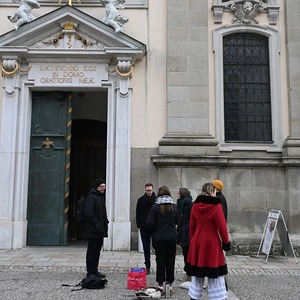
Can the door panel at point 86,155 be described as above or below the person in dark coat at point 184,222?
above

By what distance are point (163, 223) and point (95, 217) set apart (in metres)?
1.29

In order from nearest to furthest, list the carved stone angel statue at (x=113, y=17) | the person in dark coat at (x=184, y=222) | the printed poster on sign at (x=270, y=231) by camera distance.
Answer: the person in dark coat at (x=184, y=222) < the printed poster on sign at (x=270, y=231) < the carved stone angel statue at (x=113, y=17)

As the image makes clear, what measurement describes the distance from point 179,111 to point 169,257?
519 centimetres

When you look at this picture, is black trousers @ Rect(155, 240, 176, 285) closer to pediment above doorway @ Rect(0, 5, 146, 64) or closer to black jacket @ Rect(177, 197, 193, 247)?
black jacket @ Rect(177, 197, 193, 247)

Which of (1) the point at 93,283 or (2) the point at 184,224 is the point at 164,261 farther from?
(1) the point at 93,283

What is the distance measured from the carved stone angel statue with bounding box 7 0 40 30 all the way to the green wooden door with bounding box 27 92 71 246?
6.50 feet

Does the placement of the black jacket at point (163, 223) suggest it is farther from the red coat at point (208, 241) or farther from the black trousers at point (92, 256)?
the black trousers at point (92, 256)

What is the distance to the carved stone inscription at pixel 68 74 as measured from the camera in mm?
11078

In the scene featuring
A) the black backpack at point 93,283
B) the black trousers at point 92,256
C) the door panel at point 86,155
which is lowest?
the black backpack at point 93,283

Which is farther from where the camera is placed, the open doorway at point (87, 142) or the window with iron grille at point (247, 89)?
the open doorway at point (87, 142)

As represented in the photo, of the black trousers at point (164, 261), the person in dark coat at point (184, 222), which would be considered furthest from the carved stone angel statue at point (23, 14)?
the black trousers at point (164, 261)

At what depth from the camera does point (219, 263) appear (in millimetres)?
5445

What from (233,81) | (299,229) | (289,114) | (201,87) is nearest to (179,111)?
(201,87)

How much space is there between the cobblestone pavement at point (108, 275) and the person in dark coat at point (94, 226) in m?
0.49
